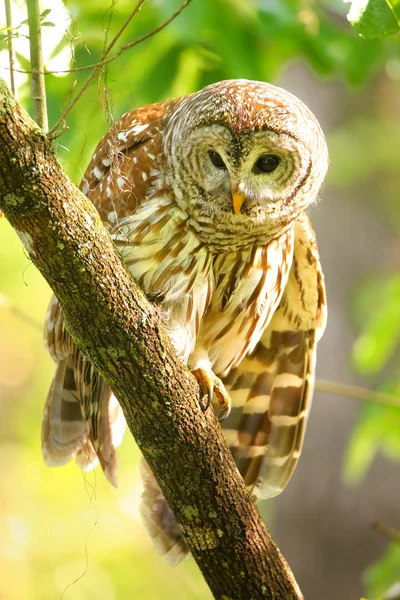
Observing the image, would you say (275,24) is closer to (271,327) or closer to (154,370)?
(271,327)

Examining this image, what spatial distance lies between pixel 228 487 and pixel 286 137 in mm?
1223

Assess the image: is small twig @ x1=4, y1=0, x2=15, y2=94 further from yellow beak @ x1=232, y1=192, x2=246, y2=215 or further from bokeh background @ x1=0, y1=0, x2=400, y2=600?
bokeh background @ x1=0, y1=0, x2=400, y2=600

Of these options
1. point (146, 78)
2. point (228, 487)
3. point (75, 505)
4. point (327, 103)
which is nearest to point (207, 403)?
point (228, 487)

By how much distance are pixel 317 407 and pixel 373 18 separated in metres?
5.04

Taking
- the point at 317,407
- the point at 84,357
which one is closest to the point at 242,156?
the point at 84,357

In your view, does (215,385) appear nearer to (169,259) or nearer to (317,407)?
(169,259)

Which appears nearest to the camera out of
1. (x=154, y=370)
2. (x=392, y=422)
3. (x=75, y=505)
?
(x=154, y=370)

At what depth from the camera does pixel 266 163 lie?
2.90 metres

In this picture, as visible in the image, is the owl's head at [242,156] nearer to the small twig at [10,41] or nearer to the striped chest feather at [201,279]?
the striped chest feather at [201,279]

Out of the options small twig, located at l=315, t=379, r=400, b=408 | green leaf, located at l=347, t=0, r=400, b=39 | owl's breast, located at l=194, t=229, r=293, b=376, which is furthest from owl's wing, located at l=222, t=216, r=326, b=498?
green leaf, located at l=347, t=0, r=400, b=39

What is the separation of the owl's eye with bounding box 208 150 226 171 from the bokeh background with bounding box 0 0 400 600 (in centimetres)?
80

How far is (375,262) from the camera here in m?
7.63

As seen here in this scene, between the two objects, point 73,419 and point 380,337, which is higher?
point 380,337

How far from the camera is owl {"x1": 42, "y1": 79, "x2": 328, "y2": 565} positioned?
2861 mm
